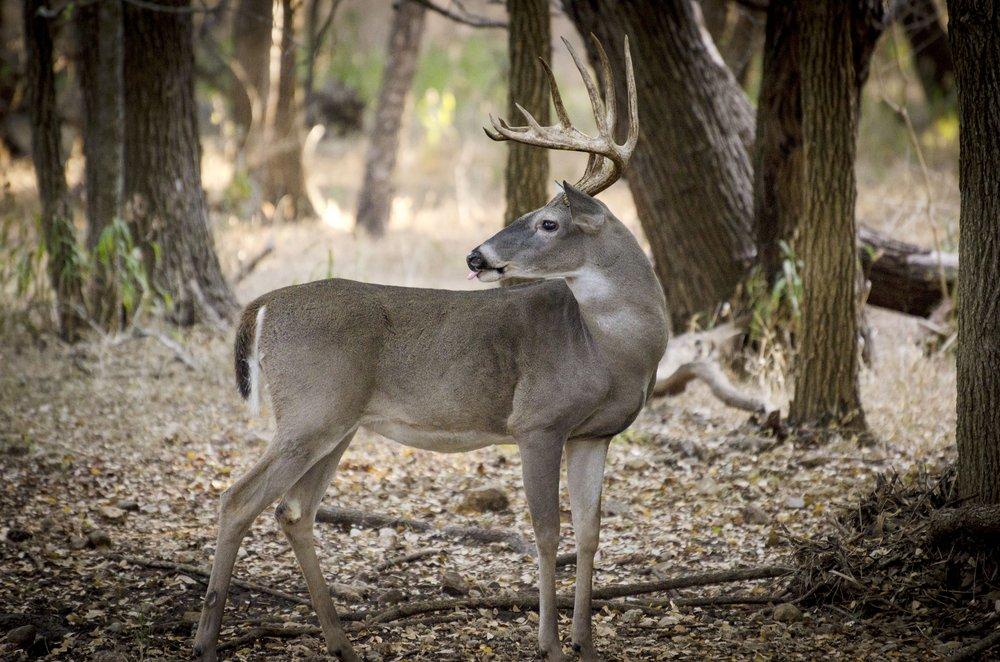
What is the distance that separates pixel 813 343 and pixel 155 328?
187 inches

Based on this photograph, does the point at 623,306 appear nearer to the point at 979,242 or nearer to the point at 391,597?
the point at 979,242

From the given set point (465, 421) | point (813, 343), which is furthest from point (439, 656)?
point (813, 343)

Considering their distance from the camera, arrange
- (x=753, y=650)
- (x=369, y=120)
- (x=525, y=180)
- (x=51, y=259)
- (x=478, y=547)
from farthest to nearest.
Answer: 1. (x=369, y=120)
2. (x=51, y=259)
3. (x=525, y=180)
4. (x=478, y=547)
5. (x=753, y=650)

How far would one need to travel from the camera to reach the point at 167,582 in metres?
4.54

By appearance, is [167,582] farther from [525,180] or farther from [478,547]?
[525,180]

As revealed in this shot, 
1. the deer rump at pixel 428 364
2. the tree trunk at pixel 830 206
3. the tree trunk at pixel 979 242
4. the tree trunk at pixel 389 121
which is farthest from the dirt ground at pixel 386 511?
the tree trunk at pixel 389 121

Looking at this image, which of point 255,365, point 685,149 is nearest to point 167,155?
point 685,149

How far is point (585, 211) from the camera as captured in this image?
13.1 feet

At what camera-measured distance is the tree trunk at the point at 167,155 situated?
840 centimetres

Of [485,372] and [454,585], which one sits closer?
[485,372]

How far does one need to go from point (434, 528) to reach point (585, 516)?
54.4 inches

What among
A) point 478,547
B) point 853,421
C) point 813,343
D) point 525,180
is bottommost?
point 478,547

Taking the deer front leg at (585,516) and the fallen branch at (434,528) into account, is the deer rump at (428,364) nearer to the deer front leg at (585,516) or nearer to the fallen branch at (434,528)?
the deer front leg at (585,516)

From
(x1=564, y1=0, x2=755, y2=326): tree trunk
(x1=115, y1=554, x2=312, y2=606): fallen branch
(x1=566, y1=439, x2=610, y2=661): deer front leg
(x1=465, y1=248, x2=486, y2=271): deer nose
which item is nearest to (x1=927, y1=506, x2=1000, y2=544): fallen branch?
(x1=566, y1=439, x2=610, y2=661): deer front leg
